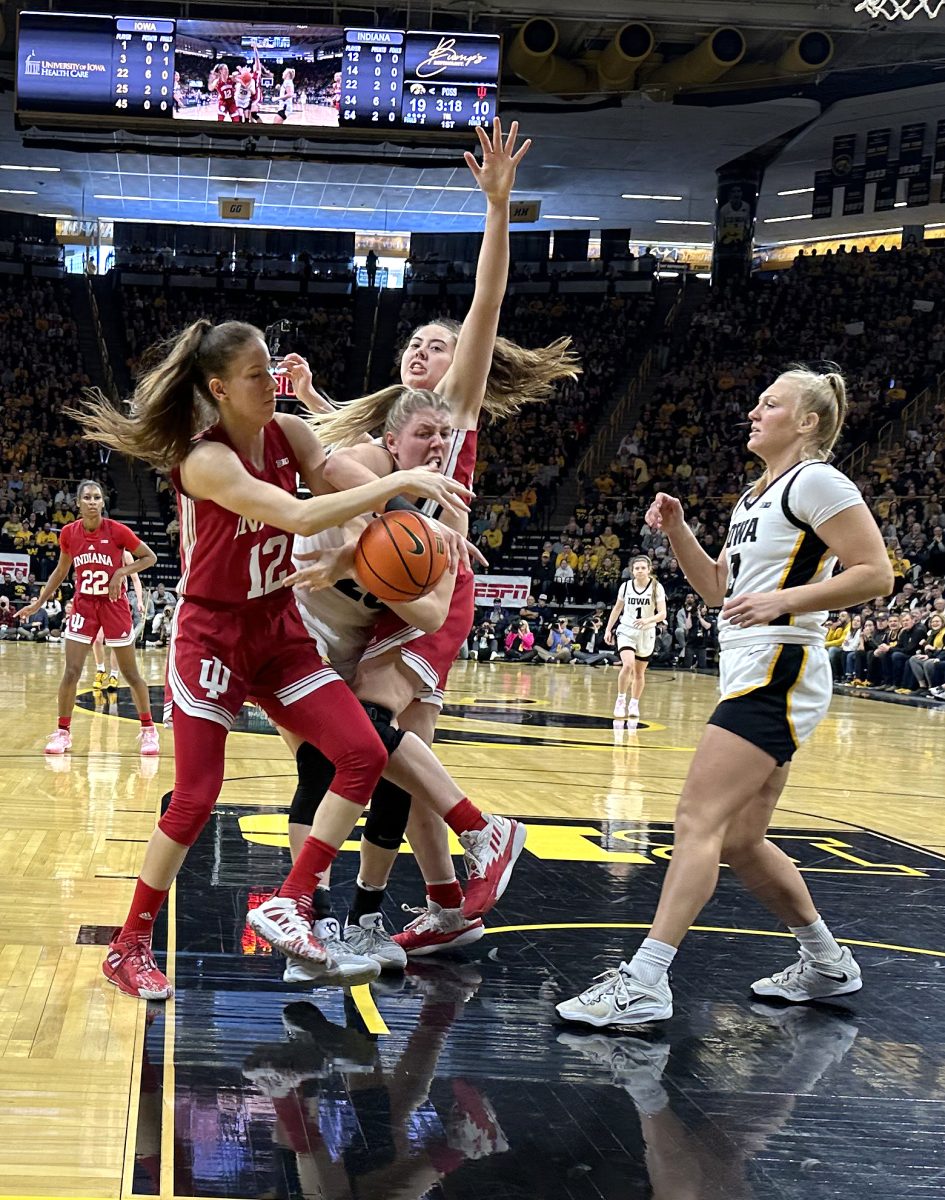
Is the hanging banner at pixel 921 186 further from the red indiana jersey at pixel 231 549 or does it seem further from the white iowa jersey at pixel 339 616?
the red indiana jersey at pixel 231 549

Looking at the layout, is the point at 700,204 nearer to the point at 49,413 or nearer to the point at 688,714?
the point at 49,413

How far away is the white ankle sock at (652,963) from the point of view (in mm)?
3824

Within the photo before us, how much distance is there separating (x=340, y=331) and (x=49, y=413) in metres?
7.93

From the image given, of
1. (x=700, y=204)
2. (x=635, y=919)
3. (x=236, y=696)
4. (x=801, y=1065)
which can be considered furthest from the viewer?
(x=700, y=204)

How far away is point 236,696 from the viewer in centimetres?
385

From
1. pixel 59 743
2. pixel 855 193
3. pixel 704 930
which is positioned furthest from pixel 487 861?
pixel 855 193

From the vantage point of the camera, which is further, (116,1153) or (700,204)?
(700,204)

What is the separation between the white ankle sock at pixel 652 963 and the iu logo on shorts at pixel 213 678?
56.4 inches

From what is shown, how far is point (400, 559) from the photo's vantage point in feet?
12.1

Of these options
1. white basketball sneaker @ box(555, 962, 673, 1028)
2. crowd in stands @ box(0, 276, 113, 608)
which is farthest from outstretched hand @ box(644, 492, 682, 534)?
crowd in stands @ box(0, 276, 113, 608)

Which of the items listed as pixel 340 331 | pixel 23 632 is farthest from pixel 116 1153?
pixel 340 331

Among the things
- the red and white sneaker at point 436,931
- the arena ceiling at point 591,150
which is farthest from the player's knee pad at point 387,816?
the arena ceiling at point 591,150

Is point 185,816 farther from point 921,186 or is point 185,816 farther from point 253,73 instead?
point 921,186

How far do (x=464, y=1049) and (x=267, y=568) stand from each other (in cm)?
144
